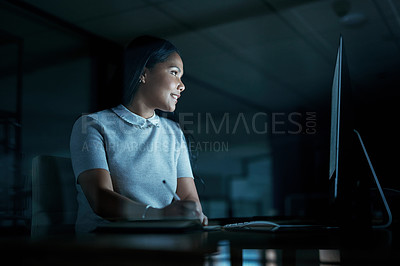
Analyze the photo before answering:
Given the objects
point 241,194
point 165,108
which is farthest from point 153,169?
point 241,194

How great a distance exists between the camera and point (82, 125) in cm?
105

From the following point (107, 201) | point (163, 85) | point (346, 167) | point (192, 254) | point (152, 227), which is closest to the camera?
point (192, 254)

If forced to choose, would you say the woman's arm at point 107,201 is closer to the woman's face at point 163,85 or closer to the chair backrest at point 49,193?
the chair backrest at point 49,193

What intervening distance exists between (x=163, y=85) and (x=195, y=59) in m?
2.58

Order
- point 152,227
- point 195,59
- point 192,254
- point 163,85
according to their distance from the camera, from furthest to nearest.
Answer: point 195,59
point 163,85
point 152,227
point 192,254

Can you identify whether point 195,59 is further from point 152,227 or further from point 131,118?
Result: point 152,227

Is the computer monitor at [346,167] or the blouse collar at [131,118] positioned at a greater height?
the blouse collar at [131,118]

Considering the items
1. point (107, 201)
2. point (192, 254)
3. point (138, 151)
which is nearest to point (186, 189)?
point (138, 151)

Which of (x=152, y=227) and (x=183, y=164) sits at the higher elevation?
(x=183, y=164)

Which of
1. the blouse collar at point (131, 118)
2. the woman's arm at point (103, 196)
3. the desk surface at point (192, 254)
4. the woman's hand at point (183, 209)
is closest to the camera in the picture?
the desk surface at point (192, 254)

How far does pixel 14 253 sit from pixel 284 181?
7.12 meters

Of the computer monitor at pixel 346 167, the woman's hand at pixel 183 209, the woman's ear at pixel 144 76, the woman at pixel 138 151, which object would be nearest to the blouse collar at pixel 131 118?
the woman at pixel 138 151

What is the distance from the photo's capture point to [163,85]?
126cm

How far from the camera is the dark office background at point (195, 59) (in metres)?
2.48
